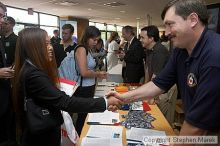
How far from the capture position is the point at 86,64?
3.04 m

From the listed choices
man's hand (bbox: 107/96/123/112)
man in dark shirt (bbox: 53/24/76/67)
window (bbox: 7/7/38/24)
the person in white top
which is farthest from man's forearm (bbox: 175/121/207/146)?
window (bbox: 7/7/38/24)

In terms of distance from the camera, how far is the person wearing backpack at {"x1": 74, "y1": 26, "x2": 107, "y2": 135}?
302 cm

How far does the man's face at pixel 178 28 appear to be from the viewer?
135 centimetres

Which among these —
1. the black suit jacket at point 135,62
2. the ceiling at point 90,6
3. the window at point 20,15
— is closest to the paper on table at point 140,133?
the black suit jacket at point 135,62

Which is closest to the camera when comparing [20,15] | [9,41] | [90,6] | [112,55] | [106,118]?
[106,118]

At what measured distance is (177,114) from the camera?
13.6 ft

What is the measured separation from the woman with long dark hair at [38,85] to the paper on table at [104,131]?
213mm

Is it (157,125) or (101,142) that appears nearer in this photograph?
(101,142)

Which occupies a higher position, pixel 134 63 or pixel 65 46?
pixel 65 46

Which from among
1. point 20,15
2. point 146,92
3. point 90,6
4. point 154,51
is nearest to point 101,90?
point 154,51

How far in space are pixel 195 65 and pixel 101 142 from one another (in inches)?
30.6

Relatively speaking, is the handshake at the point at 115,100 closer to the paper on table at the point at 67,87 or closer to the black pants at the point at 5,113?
the paper on table at the point at 67,87

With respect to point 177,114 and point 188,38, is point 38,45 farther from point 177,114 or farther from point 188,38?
point 177,114

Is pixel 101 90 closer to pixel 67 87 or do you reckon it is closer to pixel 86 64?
pixel 86 64
